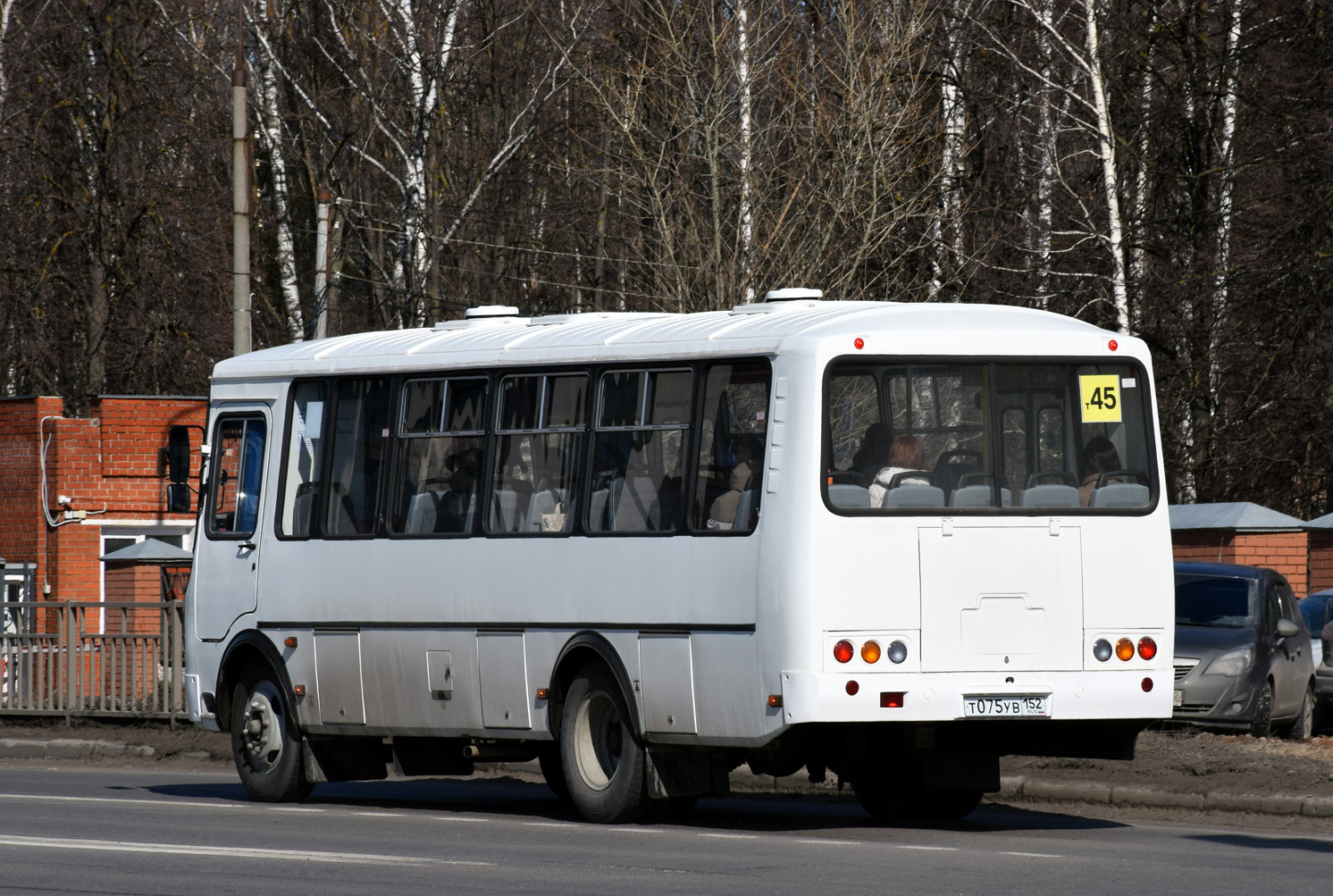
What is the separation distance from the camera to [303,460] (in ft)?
49.4

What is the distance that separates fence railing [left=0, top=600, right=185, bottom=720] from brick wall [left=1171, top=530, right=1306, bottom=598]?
10071 mm

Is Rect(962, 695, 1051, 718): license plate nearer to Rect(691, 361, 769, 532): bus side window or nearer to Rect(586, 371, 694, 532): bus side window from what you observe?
Rect(691, 361, 769, 532): bus side window

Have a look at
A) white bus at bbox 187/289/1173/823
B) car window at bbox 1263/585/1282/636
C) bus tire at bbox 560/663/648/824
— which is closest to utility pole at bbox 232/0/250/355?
white bus at bbox 187/289/1173/823

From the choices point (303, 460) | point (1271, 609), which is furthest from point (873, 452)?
point (1271, 609)

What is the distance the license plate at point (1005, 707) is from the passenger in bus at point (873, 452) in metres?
1.29

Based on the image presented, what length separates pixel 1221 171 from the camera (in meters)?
33.3

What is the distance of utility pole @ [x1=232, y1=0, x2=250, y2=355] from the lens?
71.5 feet

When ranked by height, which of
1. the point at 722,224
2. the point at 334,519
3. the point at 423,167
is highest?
the point at 423,167

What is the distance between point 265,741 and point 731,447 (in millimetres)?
4541

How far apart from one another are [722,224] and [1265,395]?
1014 centimetres

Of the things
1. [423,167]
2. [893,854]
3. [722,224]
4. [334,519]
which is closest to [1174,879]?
[893,854]

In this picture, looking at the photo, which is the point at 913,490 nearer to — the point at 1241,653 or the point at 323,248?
the point at 1241,653

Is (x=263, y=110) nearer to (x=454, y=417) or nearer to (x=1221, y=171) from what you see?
(x=1221, y=171)

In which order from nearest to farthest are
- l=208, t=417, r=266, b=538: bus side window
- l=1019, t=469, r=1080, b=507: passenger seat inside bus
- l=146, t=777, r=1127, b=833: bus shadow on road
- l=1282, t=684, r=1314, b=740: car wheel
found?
l=1019, t=469, r=1080, b=507: passenger seat inside bus < l=146, t=777, r=1127, b=833: bus shadow on road < l=208, t=417, r=266, b=538: bus side window < l=1282, t=684, r=1314, b=740: car wheel
